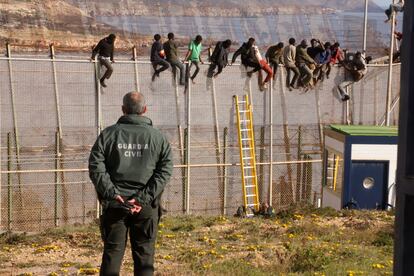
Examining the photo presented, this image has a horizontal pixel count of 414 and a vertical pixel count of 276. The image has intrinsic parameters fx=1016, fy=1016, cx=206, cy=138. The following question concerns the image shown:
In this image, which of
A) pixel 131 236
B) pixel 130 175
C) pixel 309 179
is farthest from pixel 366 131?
pixel 130 175

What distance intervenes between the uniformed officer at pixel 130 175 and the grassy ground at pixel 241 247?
6.58ft

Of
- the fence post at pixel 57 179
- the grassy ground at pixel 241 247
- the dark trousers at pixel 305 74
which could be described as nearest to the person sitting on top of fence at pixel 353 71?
the dark trousers at pixel 305 74

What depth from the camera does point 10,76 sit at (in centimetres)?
2286

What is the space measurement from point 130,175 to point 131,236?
0.47m

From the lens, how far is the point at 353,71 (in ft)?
88.6

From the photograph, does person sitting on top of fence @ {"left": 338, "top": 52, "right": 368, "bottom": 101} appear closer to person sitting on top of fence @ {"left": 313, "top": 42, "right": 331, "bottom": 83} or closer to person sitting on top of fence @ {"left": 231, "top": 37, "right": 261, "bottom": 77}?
person sitting on top of fence @ {"left": 313, "top": 42, "right": 331, "bottom": 83}

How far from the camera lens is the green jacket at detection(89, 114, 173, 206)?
275 inches

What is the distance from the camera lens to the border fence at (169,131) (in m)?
22.9

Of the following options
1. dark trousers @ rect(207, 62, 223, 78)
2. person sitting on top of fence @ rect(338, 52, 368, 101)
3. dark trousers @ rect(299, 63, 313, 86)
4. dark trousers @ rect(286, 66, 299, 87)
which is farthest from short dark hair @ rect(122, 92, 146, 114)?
person sitting on top of fence @ rect(338, 52, 368, 101)

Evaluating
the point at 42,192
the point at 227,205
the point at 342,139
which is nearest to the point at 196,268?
the point at 342,139

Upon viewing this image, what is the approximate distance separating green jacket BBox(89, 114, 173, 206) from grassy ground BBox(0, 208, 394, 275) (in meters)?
2.18

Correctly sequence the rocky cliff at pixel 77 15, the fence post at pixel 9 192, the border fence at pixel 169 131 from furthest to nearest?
the rocky cliff at pixel 77 15, the border fence at pixel 169 131, the fence post at pixel 9 192

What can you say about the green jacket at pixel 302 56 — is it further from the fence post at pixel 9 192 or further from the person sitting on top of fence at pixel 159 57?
the fence post at pixel 9 192

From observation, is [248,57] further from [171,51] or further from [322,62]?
[322,62]
